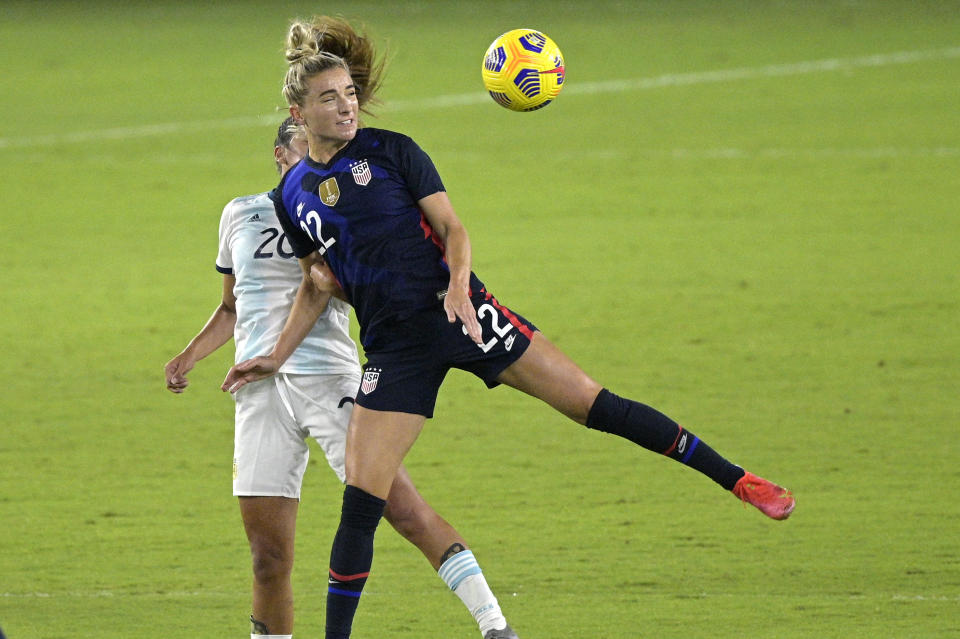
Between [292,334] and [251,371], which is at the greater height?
[292,334]

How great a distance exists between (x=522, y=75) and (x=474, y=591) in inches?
81.9

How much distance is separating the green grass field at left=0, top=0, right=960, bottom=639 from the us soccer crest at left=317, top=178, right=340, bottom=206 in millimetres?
Result: 1930

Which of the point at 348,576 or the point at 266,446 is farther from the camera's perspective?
the point at 266,446

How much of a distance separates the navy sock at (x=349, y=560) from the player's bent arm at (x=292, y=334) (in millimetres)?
540

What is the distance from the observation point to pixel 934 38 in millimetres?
23953

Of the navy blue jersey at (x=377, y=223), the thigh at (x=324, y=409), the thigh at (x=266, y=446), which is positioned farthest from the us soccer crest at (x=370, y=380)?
the thigh at (x=266, y=446)

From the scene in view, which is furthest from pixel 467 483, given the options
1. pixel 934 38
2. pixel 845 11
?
pixel 845 11

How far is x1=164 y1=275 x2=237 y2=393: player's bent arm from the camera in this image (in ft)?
19.4

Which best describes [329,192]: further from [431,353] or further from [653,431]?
[653,431]

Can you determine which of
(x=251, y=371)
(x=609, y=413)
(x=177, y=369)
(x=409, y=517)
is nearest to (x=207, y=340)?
(x=177, y=369)

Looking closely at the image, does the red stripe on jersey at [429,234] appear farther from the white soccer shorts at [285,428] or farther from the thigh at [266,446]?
the thigh at [266,446]

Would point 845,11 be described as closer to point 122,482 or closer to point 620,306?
point 620,306

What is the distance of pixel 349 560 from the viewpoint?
17.4 feet

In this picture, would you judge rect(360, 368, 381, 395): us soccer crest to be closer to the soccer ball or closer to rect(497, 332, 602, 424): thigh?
rect(497, 332, 602, 424): thigh
